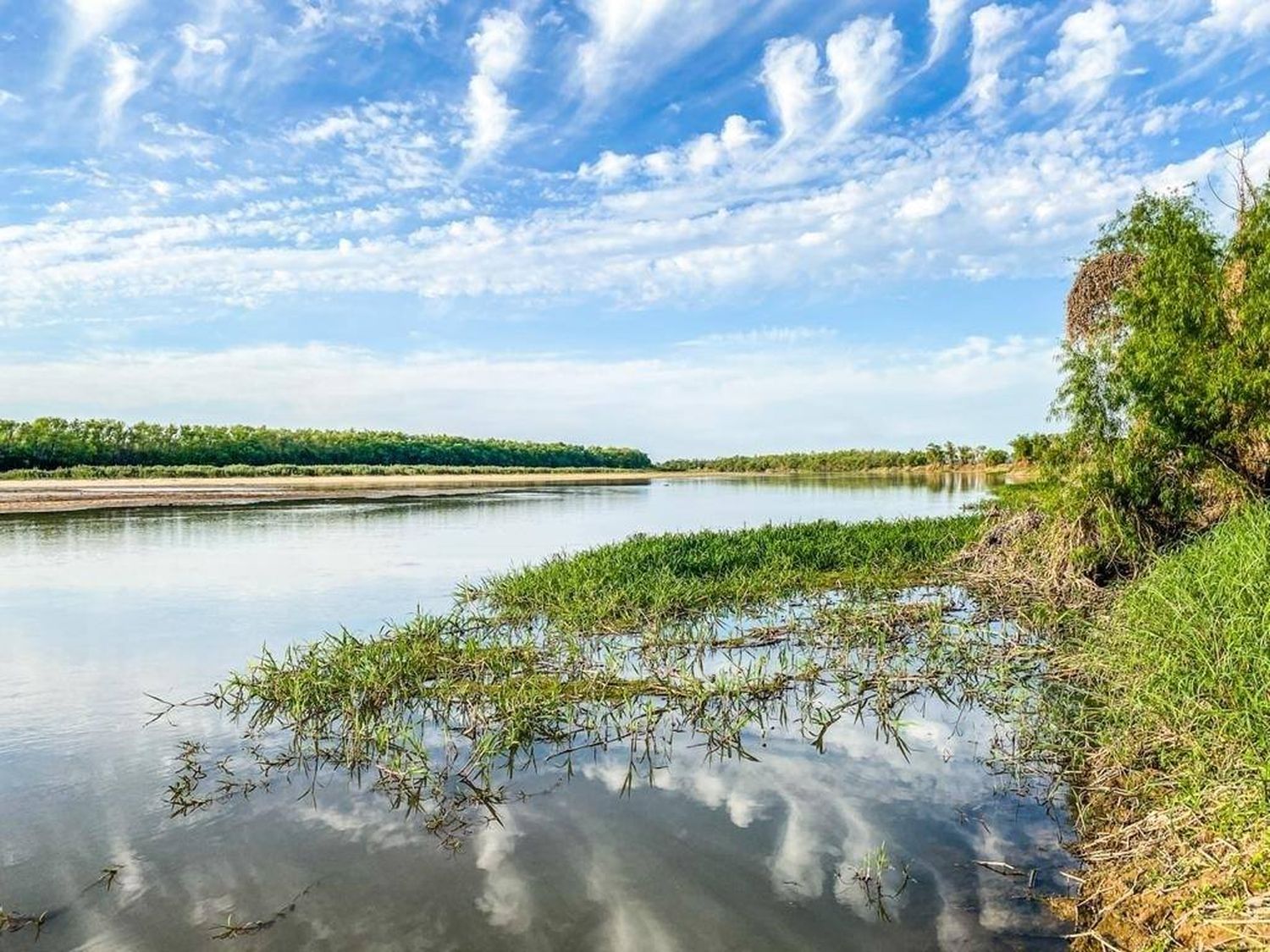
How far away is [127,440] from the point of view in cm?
8688

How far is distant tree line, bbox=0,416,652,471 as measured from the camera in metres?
79.2

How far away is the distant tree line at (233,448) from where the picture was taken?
260 ft

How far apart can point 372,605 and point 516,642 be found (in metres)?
5.16

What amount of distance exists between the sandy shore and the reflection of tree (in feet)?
131

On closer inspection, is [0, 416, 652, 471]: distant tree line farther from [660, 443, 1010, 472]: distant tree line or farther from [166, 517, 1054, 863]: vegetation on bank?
[166, 517, 1054, 863]: vegetation on bank

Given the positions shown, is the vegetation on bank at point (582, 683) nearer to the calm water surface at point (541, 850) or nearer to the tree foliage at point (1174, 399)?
the calm water surface at point (541, 850)

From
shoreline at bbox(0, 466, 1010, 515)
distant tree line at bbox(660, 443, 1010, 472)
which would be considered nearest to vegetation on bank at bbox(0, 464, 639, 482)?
shoreline at bbox(0, 466, 1010, 515)

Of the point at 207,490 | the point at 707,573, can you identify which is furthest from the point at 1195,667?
the point at 207,490

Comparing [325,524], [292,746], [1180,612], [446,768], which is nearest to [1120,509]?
[1180,612]

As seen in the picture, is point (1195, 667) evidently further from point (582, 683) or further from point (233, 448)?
point (233, 448)

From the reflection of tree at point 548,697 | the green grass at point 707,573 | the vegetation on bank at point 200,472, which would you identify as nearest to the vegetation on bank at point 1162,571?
the reflection of tree at point 548,697

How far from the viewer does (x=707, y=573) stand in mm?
16312

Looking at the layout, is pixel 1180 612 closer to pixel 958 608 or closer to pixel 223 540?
pixel 958 608

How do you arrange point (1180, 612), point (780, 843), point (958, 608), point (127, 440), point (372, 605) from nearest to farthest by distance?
1. point (780, 843)
2. point (1180, 612)
3. point (958, 608)
4. point (372, 605)
5. point (127, 440)
